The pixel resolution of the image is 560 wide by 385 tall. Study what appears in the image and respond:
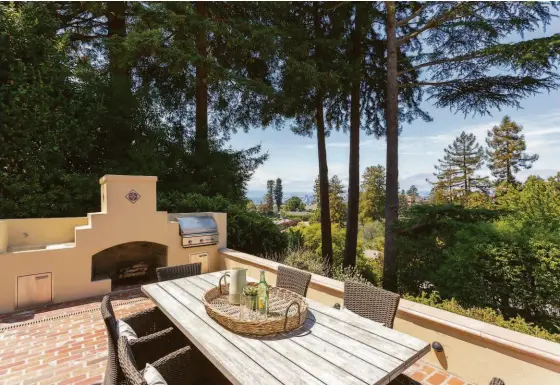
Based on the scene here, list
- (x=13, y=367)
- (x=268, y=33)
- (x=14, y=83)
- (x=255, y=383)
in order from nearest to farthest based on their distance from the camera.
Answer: (x=255, y=383) < (x=13, y=367) < (x=14, y=83) < (x=268, y=33)

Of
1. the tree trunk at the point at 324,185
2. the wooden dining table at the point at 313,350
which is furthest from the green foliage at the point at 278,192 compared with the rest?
the wooden dining table at the point at 313,350

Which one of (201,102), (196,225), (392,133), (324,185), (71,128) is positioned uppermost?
(201,102)

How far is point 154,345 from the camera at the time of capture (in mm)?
2432

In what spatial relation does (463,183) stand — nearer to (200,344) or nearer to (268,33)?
(268,33)

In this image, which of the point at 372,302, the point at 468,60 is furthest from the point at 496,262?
the point at 468,60

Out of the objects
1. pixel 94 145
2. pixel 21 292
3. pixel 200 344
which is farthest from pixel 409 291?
pixel 94 145

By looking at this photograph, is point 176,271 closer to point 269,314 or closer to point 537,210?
point 269,314

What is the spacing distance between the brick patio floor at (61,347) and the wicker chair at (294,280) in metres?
1.31

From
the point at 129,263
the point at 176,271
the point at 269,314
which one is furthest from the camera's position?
the point at 129,263

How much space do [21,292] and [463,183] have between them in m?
40.5

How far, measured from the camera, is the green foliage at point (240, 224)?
7.05 meters

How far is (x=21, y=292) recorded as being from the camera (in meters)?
4.43

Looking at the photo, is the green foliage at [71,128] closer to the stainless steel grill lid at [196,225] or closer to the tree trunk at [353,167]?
the stainless steel grill lid at [196,225]

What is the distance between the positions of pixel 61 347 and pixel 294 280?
281cm
